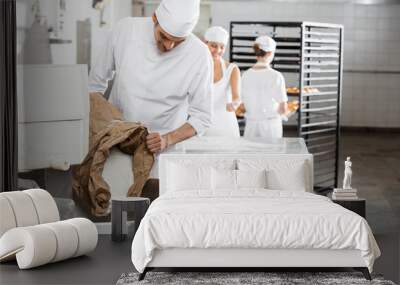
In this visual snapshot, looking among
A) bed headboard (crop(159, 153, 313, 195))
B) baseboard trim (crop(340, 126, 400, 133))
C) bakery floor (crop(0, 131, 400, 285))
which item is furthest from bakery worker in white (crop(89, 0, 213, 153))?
baseboard trim (crop(340, 126, 400, 133))

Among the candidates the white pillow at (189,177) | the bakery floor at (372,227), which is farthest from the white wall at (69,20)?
the bakery floor at (372,227)

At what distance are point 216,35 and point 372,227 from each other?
237 centimetres

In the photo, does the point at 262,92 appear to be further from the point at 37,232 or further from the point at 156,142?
the point at 37,232

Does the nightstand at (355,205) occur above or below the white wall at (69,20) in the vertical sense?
below

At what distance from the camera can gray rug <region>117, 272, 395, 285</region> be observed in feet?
22.1

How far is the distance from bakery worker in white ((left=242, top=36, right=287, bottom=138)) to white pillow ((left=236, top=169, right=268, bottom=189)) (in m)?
1.04

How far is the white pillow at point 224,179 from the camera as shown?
809cm

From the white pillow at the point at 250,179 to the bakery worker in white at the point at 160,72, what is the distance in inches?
32.1

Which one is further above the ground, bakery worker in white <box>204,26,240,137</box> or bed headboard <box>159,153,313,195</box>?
bakery worker in white <box>204,26,240,137</box>

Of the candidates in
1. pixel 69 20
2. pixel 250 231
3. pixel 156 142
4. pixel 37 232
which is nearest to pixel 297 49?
pixel 156 142

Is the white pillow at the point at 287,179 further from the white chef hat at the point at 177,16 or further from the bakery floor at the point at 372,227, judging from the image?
the white chef hat at the point at 177,16

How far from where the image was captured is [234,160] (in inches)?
336

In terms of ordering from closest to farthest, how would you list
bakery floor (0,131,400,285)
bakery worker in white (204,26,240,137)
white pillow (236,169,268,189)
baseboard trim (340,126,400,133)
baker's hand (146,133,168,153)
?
bakery floor (0,131,400,285) → white pillow (236,169,268,189) → baker's hand (146,133,168,153) → bakery worker in white (204,26,240,137) → baseboard trim (340,126,400,133)

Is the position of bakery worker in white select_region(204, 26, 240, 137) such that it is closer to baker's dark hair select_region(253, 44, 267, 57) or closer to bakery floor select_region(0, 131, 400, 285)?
baker's dark hair select_region(253, 44, 267, 57)
